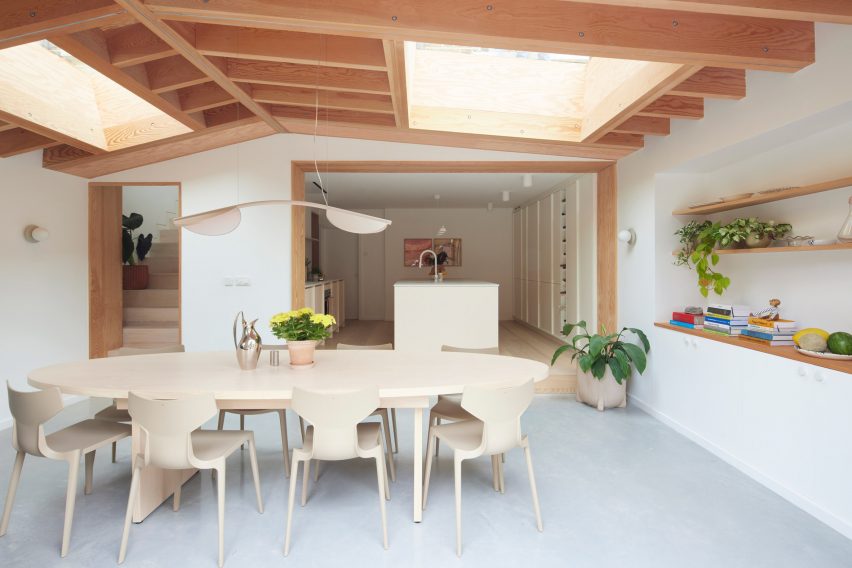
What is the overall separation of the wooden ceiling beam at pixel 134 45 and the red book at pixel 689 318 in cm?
389

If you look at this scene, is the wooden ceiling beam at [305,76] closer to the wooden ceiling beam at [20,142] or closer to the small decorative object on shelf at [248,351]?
the small decorative object on shelf at [248,351]

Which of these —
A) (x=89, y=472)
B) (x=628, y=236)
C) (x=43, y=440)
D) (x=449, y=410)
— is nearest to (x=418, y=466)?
(x=449, y=410)

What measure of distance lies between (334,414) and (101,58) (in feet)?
A: 7.61

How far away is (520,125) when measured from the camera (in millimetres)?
4520

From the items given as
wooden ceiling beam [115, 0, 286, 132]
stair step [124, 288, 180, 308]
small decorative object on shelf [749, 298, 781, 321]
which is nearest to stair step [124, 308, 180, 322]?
stair step [124, 288, 180, 308]

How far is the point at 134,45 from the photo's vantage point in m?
Result: 2.91

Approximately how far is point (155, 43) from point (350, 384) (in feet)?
7.11

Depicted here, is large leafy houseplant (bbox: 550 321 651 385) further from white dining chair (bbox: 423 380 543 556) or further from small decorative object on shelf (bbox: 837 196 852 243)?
white dining chair (bbox: 423 380 543 556)

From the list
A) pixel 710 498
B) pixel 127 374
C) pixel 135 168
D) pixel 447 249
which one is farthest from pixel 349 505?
pixel 447 249

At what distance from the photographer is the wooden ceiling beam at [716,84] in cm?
316

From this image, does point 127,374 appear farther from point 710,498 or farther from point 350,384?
point 710,498

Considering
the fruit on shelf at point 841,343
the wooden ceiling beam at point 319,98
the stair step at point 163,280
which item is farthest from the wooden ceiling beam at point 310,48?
the stair step at point 163,280

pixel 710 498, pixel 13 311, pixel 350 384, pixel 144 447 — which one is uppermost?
pixel 13 311

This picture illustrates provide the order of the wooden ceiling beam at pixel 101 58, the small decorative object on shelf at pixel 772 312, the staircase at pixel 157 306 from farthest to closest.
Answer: the staircase at pixel 157 306
the small decorative object on shelf at pixel 772 312
the wooden ceiling beam at pixel 101 58
